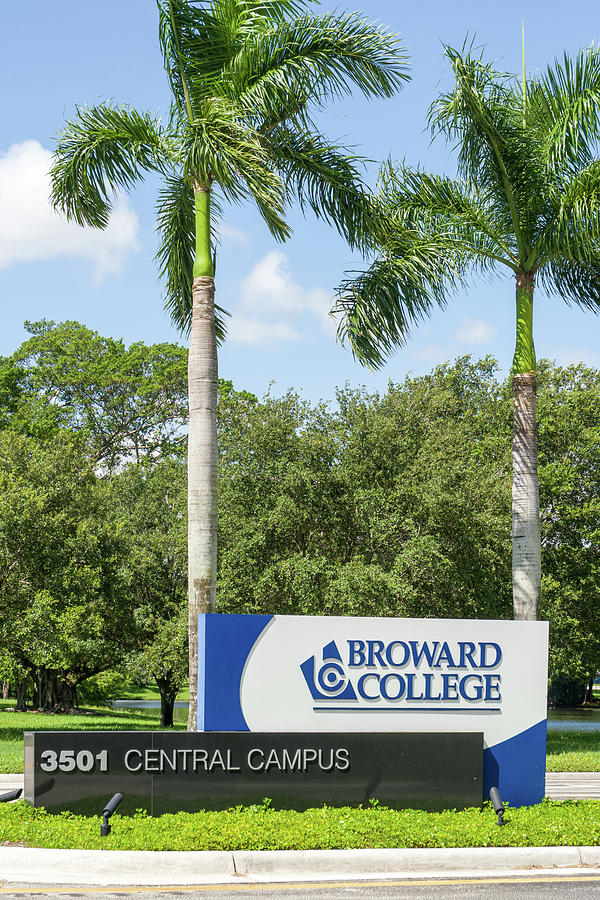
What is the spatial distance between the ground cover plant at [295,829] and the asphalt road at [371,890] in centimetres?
64

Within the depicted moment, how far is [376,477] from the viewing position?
954 inches

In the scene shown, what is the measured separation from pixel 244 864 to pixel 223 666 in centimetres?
239

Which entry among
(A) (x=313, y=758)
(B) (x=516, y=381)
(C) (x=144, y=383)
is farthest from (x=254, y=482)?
(C) (x=144, y=383)

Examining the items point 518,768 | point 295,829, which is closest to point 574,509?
point 518,768

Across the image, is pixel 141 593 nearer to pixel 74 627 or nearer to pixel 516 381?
pixel 74 627

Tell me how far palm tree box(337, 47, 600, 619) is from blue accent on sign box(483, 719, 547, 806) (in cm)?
330

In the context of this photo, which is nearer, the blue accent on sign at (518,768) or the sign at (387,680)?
the sign at (387,680)

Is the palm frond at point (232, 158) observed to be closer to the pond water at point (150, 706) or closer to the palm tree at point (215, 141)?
the palm tree at point (215, 141)

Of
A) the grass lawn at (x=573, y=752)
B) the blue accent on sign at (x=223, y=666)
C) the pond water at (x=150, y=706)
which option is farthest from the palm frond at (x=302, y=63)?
the pond water at (x=150, y=706)

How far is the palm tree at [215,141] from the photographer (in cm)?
1204

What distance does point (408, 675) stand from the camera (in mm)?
10430

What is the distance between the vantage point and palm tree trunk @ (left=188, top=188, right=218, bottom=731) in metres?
11.8

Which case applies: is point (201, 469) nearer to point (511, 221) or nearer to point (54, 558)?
point (511, 221)

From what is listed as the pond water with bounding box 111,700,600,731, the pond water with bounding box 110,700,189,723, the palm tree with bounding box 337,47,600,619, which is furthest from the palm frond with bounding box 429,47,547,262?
the pond water with bounding box 110,700,189,723
